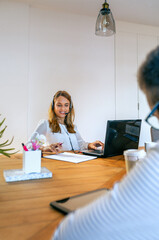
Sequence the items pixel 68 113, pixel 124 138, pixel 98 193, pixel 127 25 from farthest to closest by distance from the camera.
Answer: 1. pixel 127 25
2. pixel 68 113
3. pixel 124 138
4. pixel 98 193

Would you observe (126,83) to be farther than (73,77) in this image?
Yes

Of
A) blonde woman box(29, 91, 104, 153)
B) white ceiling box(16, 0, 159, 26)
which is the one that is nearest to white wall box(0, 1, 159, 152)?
white ceiling box(16, 0, 159, 26)

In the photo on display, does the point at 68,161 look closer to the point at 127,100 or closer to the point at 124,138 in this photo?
the point at 124,138


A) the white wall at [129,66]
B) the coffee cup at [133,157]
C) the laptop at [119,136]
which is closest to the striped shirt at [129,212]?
the coffee cup at [133,157]

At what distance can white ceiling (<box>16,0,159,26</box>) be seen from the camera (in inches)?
127

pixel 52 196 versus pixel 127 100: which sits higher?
pixel 127 100

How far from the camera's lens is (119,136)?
66.4 inches

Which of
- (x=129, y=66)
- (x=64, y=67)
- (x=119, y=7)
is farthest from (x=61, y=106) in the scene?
(x=129, y=66)

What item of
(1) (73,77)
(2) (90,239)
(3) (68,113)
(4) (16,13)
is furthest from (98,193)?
(4) (16,13)

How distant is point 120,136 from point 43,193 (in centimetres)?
93

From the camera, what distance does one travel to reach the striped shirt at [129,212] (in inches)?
15.8

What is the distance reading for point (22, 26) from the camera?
3.33m

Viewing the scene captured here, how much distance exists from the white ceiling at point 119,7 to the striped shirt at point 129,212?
333 centimetres

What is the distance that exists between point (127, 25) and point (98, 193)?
3.93m
